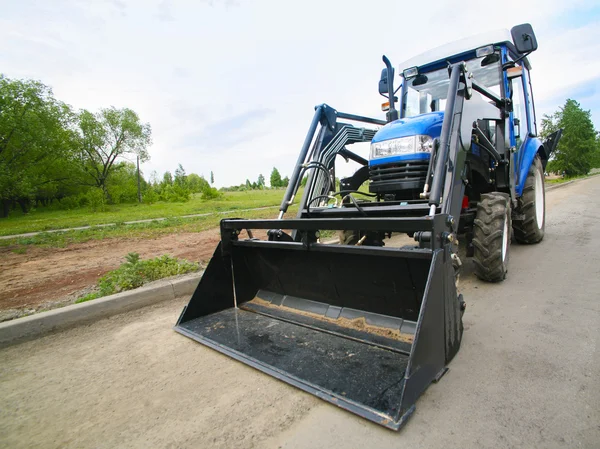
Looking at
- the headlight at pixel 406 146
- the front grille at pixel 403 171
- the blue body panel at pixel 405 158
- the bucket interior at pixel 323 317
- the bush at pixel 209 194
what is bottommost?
the bucket interior at pixel 323 317

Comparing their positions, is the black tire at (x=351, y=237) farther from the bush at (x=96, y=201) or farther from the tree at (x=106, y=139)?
the tree at (x=106, y=139)

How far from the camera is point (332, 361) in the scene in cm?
245

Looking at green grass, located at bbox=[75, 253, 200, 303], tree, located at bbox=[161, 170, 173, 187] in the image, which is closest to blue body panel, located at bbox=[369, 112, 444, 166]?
green grass, located at bbox=[75, 253, 200, 303]

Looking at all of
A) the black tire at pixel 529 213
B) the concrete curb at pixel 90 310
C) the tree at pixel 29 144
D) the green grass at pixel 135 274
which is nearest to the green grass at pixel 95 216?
the tree at pixel 29 144

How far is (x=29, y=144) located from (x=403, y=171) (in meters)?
32.3

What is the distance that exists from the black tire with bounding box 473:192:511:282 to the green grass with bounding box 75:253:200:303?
3.58 metres

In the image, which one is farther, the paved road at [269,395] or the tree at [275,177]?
the tree at [275,177]

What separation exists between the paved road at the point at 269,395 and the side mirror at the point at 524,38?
2797 millimetres

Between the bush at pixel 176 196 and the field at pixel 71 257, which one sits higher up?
the bush at pixel 176 196

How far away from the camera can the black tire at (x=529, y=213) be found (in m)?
5.53

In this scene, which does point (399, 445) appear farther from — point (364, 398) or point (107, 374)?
point (107, 374)

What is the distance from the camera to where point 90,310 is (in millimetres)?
3633

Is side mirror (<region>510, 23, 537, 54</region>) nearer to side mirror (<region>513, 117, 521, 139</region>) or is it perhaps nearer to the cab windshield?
the cab windshield

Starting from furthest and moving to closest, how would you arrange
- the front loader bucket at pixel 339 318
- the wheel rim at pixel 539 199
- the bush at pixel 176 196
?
the bush at pixel 176 196 → the wheel rim at pixel 539 199 → the front loader bucket at pixel 339 318
